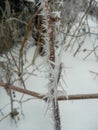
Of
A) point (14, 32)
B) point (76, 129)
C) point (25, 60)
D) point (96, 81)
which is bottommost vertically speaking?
point (76, 129)

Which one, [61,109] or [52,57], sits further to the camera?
[61,109]

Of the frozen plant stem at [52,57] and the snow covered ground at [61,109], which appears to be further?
the snow covered ground at [61,109]

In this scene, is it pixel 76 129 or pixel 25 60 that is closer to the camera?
pixel 76 129

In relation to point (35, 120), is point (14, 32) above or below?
above

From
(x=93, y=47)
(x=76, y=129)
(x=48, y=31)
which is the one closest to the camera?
(x=48, y=31)

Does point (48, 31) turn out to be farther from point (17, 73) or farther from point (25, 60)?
point (25, 60)

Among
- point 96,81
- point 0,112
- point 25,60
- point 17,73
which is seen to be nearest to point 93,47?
point 96,81

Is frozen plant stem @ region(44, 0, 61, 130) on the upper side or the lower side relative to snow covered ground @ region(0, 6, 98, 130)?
upper

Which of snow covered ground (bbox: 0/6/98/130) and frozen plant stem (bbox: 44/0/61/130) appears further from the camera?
snow covered ground (bbox: 0/6/98/130)

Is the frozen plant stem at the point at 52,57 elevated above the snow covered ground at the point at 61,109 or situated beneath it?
elevated above

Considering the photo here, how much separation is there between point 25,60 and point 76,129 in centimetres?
45

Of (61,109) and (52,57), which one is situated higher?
(52,57)

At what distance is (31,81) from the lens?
1745mm

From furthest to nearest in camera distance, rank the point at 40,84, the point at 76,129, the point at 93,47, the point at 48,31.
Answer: the point at 93,47 → the point at 40,84 → the point at 76,129 → the point at 48,31
